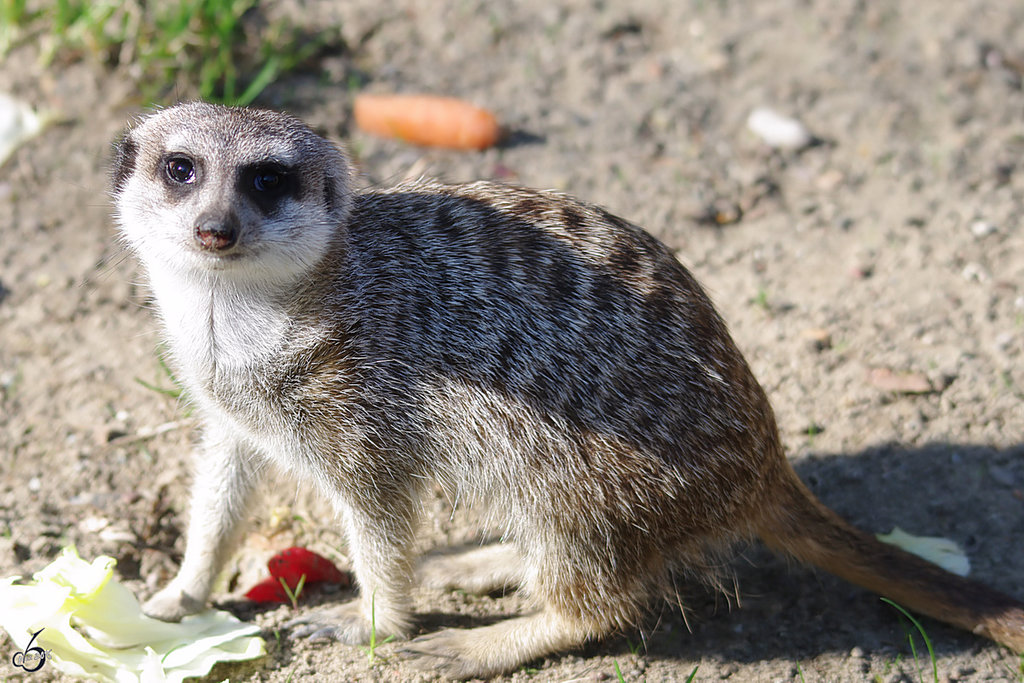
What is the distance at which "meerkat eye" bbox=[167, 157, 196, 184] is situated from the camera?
291 centimetres

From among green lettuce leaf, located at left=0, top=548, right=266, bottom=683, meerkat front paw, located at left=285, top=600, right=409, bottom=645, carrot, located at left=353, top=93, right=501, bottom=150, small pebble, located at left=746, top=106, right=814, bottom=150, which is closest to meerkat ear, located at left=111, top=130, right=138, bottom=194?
green lettuce leaf, located at left=0, top=548, right=266, bottom=683

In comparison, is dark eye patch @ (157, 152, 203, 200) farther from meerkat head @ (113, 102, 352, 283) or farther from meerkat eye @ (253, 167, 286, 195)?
meerkat eye @ (253, 167, 286, 195)

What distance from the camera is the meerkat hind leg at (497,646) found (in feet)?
11.0

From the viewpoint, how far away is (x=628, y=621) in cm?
339

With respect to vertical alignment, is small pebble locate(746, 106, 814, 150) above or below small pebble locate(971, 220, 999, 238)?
above

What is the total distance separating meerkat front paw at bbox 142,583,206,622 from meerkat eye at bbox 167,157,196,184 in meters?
1.52

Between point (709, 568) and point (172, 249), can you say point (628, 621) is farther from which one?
point (172, 249)

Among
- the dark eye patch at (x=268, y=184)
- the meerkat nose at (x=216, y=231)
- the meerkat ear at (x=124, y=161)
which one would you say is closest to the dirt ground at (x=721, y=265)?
the meerkat ear at (x=124, y=161)

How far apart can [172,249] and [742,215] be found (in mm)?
3389

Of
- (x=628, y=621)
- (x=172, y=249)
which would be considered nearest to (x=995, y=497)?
(x=628, y=621)

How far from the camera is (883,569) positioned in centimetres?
343

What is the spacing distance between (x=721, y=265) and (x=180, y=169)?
9.84 feet

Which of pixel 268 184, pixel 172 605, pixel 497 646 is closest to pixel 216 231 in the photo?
pixel 268 184

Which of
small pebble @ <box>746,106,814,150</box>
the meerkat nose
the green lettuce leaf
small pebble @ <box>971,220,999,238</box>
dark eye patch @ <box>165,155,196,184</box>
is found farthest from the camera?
small pebble @ <box>746,106,814,150</box>
